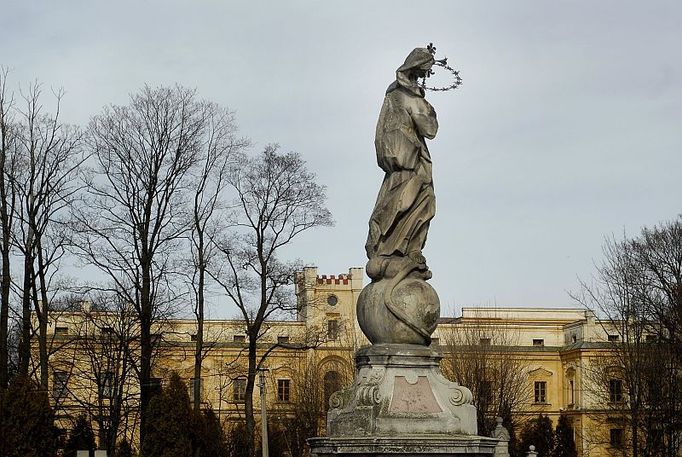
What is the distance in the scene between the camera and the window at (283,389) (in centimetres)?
6372

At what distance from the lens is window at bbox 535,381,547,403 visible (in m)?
71.4

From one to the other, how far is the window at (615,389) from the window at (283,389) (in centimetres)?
2302

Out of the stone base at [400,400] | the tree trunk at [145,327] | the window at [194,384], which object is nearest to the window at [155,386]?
the tree trunk at [145,327]

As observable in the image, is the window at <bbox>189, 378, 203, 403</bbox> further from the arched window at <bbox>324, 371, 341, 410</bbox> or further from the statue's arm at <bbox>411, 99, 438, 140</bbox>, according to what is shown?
the statue's arm at <bbox>411, 99, 438, 140</bbox>

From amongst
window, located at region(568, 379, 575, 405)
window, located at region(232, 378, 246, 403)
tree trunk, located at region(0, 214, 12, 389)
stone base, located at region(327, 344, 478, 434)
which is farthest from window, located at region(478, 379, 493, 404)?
stone base, located at region(327, 344, 478, 434)

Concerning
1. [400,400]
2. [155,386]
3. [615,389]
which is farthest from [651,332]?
[400,400]

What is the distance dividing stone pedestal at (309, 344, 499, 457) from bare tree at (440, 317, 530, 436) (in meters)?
33.9

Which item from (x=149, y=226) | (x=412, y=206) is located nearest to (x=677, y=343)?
(x=149, y=226)

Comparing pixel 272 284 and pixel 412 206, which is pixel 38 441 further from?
pixel 412 206

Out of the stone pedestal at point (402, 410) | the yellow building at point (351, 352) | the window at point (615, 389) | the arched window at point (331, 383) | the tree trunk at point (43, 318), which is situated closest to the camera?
the stone pedestal at point (402, 410)

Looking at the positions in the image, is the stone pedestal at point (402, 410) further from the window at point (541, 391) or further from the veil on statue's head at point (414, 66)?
the window at point (541, 391)

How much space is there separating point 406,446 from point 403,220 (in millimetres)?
2468

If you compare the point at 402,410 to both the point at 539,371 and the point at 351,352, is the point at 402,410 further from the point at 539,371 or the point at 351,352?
the point at 539,371

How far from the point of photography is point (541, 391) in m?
71.8
